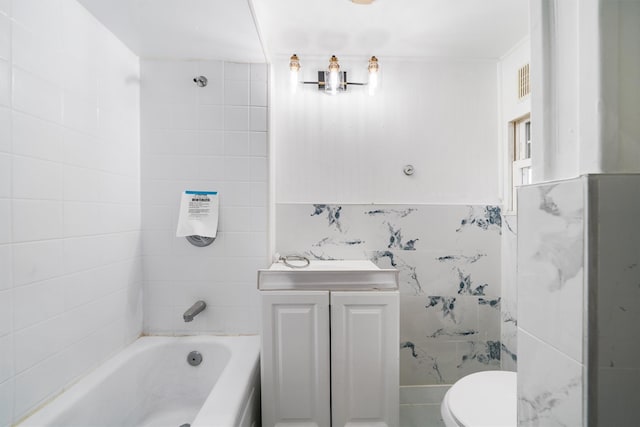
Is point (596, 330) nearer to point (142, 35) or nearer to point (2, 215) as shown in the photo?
point (2, 215)

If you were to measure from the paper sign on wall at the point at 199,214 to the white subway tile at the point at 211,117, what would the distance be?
0.37 meters

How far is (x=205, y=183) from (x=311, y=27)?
1.03 m

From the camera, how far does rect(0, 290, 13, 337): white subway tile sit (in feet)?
2.92

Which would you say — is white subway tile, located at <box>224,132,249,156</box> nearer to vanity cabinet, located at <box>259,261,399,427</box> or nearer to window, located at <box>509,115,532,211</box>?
vanity cabinet, located at <box>259,261,399,427</box>

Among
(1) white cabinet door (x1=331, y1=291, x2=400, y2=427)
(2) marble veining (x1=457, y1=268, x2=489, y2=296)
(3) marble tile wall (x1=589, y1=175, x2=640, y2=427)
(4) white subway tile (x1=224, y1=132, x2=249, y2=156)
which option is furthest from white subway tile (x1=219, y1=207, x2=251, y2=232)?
(3) marble tile wall (x1=589, y1=175, x2=640, y2=427)

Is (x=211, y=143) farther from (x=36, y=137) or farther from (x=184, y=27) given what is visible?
(x=36, y=137)

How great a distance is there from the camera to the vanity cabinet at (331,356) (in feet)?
4.33

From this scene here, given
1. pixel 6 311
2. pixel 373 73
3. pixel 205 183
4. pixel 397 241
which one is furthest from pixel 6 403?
pixel 373 73

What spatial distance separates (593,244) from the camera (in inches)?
12.9

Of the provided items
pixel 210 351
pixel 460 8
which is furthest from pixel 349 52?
pixel 210 351

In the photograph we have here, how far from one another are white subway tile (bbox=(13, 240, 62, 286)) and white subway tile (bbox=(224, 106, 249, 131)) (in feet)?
3.05

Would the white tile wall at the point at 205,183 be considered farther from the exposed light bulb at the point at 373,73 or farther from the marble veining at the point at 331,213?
the exposed light bulb at the point at 373,73

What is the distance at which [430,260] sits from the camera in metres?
1.81

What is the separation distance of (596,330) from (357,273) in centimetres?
104
